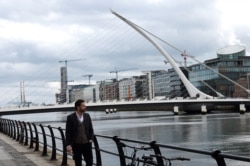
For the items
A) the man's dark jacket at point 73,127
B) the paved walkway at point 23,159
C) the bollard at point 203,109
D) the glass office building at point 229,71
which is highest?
the glass office building at point 229,71

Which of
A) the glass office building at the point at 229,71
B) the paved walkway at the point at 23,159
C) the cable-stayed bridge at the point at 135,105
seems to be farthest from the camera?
the glass office building at the point at 229,71

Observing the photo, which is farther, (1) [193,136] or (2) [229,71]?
(2) [229,71]

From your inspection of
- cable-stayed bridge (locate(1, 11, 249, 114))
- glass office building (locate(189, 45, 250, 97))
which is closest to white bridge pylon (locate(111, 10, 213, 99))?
cable-stayed bridge (locate(1, 11, 249, 114))

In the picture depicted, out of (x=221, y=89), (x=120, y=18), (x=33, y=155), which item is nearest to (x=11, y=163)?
(x=33, y=155)

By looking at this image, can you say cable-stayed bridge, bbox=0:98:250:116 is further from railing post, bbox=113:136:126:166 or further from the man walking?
railing post, bbox=113:136:126:166

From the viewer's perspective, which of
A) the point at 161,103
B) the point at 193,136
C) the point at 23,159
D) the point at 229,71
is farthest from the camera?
the point at 229,71

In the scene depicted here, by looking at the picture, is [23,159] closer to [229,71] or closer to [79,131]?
[79,131]

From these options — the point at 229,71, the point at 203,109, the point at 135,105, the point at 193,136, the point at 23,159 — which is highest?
the point at 229,71

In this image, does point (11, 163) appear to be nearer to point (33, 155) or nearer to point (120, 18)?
point (33, 155)

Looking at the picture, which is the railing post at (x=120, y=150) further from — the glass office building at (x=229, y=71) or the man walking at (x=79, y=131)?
the glass office building at (x=229, y=71)

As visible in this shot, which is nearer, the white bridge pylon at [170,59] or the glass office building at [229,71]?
the white bridge pylon at [170,59]

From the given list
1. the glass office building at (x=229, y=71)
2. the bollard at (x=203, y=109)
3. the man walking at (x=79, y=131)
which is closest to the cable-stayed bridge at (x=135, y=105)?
the bollard at (x=203, y=109)

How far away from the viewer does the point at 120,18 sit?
412 ft

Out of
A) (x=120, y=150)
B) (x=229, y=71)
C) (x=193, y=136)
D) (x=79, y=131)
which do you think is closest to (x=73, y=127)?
(x=79, y=131)
